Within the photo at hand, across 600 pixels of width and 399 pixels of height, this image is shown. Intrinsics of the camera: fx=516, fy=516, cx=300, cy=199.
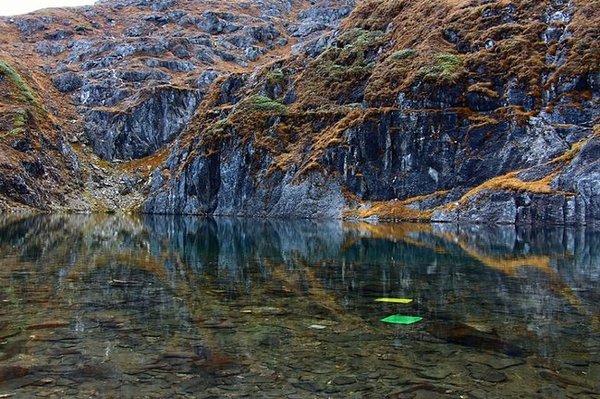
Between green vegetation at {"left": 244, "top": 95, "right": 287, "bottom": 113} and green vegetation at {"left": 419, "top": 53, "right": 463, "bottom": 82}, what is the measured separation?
114 feet

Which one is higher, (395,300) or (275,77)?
(275,77)

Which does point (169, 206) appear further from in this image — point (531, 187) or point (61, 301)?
point (61, 301)

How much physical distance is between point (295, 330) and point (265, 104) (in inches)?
4454

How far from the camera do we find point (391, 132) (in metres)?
100

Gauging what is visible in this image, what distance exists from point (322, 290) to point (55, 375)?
38.9 ft

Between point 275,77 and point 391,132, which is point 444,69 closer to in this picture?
point 391,132

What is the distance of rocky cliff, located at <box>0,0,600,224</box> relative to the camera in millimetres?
82062

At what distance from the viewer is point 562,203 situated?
70.1 meters

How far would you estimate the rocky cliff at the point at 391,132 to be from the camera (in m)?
82.1

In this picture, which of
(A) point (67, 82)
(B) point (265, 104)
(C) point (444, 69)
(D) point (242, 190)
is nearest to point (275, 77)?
(B) point (265, 104)

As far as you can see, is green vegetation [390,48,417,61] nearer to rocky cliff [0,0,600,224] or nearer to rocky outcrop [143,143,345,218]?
rocky cliff [0,0,600,224]

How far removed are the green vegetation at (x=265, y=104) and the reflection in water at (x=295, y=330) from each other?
317ft

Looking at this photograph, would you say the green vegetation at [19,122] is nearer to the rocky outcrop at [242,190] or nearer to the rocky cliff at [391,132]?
the rocky cliff at [391,132]

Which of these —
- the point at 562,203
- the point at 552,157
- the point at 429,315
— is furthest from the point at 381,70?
the point at 429,315
